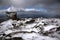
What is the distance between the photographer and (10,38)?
2.94 metres

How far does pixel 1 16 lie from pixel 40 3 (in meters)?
1.34

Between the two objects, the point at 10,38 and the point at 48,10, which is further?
the point at 48,10

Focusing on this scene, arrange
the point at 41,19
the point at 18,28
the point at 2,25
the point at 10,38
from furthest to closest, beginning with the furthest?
the point at 41,19, the point at 2,25, the point at 18,28, the point at 10,38

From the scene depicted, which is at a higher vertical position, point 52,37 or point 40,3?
point 40,3

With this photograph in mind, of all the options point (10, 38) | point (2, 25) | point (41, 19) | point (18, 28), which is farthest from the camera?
point (41, 19)

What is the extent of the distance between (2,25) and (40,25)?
1.16 meters

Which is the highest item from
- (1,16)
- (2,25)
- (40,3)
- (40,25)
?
(40,3)

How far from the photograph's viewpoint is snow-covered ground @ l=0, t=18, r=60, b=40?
314 cm

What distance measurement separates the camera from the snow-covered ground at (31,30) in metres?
3.14

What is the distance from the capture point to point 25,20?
392 centimetres

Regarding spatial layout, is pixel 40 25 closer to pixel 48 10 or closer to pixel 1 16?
pixel 48 10

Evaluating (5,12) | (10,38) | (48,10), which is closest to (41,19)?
Result: (48,10)

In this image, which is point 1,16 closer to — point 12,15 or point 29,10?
point 12,15

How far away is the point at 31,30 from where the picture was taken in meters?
3.36
